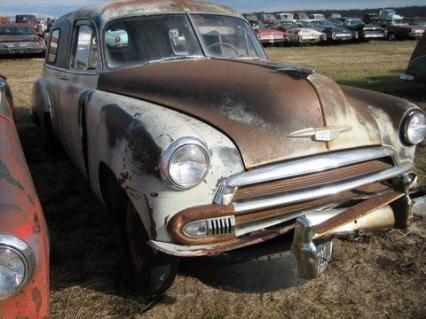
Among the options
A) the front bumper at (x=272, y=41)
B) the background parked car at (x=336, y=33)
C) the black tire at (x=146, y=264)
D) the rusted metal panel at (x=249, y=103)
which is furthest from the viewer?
the background parked car at (x=336, y=33)

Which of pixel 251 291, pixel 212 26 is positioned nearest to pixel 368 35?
pixel 212 26

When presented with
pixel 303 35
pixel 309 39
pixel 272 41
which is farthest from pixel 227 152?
pixel 309 39

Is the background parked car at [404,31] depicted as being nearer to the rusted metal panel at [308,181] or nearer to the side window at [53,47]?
the side window at [53,47]

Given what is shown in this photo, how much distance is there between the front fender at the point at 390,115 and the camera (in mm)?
3004

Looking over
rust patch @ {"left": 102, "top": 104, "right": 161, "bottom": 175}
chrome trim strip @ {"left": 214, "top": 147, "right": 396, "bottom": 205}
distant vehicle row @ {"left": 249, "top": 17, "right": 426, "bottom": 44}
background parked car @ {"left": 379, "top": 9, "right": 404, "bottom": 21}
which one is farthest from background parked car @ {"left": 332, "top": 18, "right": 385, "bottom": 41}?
rust patch @ {"left": 102, "top": 104, "right": 161, "bottom": 175}

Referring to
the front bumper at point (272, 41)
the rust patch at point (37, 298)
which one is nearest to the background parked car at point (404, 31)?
the front bumper at point (272, 41)

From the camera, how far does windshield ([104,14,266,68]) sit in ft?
12.0

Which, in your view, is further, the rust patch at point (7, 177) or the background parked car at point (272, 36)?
the background parked car at point (272, 36)

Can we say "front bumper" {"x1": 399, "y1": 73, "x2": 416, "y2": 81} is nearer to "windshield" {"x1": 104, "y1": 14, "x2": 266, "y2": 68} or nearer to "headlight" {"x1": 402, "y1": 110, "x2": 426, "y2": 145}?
"windshield" {"x1": 104, "y1": 14, "x2": 266, "y2": 68}

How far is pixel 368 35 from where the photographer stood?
984 inches

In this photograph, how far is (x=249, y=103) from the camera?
270 cm

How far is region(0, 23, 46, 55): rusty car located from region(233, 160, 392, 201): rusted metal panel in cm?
1749

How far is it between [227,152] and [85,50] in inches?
85.7

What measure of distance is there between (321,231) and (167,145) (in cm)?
90
